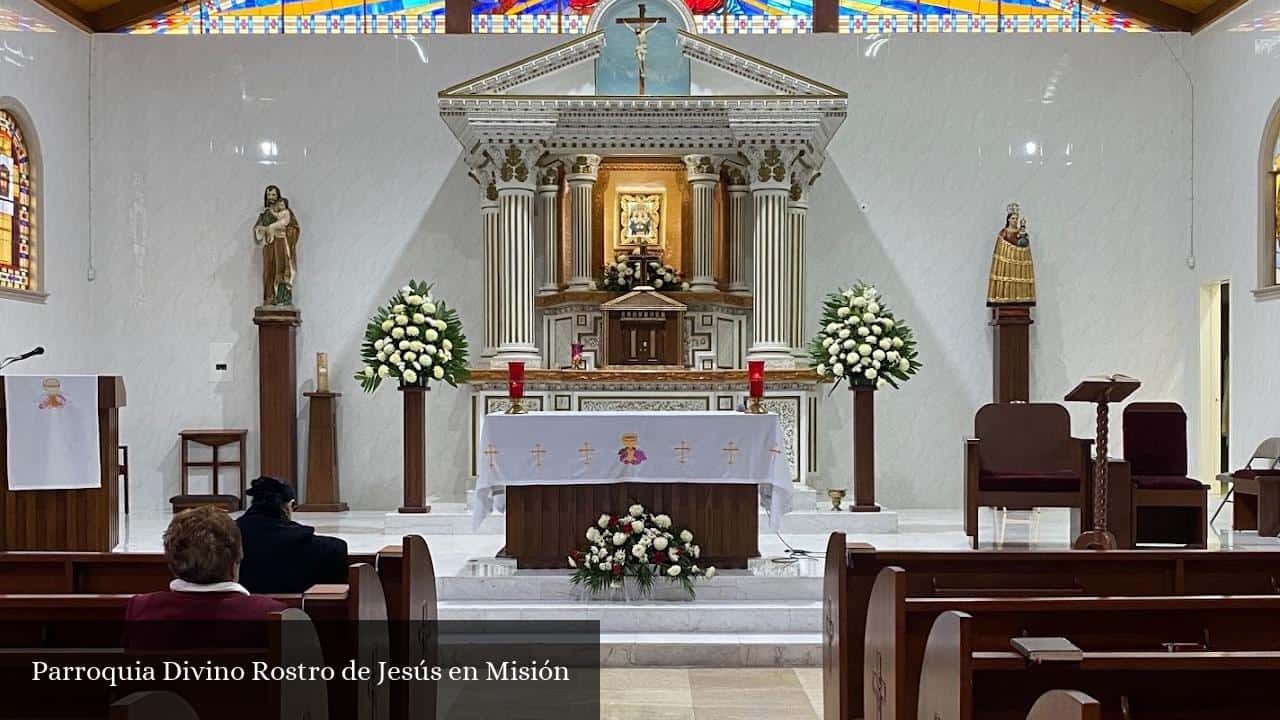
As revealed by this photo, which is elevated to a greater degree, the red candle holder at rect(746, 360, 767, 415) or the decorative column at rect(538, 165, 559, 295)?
the decorative column at rect(538, 165, 559, 295)

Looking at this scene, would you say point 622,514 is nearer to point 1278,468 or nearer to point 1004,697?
point 1004,697

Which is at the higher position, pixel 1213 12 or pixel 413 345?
pixel 1213 12

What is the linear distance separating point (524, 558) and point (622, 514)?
25.0 inches

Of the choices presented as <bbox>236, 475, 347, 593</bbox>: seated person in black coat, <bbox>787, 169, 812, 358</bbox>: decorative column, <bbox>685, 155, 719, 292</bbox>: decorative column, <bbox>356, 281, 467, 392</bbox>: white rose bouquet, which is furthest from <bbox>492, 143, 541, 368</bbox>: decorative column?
<bbox>236, 475, 347, 593</bbox>: seated person in black coat

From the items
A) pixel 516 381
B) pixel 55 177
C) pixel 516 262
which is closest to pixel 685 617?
pixel 516 381

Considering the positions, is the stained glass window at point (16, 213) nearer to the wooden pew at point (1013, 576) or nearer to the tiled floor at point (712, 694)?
the tiled floor at point (712, 694)

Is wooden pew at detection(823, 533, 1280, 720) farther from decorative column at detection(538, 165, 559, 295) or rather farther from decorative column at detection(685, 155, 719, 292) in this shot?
decorative column at detection(538, 165, 559, 295)

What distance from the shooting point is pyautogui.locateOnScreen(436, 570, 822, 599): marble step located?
673 centimetres

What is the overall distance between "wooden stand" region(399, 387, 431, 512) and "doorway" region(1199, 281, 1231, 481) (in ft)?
23.0

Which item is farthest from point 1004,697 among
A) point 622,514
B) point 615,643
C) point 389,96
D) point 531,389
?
point 389,96

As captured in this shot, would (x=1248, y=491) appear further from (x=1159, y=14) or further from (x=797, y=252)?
(x=1159, y=14)

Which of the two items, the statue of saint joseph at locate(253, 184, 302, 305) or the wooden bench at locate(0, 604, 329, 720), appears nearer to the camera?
the wooden bench at locate(0, 604, 329, 720)

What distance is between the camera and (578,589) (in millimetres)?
6734

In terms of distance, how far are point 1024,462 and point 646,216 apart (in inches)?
159
